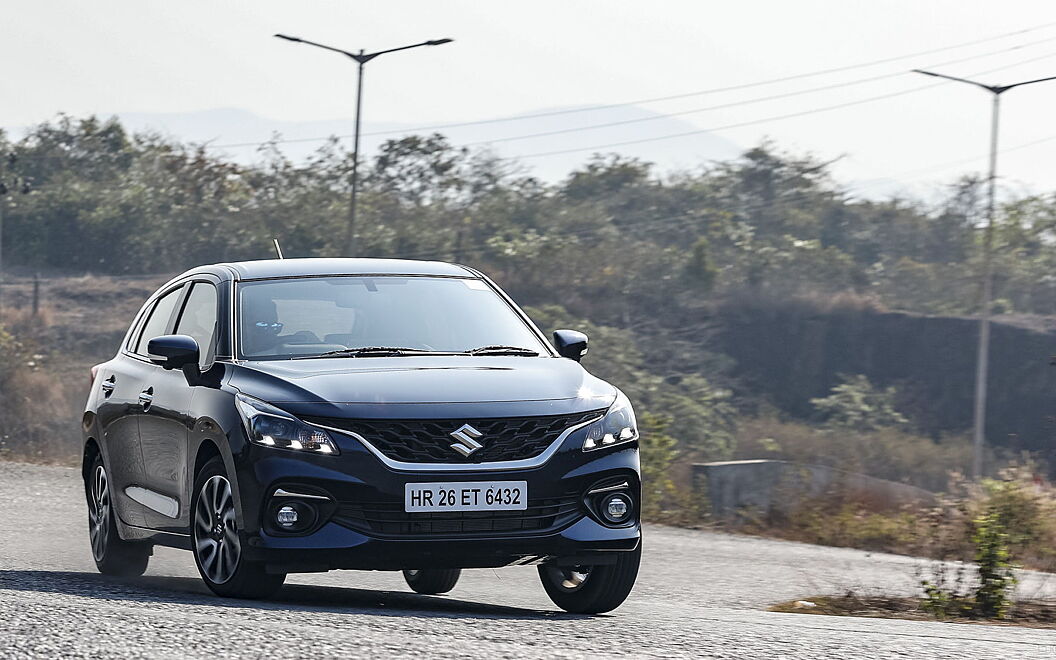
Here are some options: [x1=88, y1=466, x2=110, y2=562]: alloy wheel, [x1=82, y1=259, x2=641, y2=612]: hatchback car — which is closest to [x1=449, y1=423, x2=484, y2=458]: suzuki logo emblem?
[x1=82, y1=259, x2=641, y2=612]: hatchback car

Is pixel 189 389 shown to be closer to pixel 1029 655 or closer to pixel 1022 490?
pixel 1029 655

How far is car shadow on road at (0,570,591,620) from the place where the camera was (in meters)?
7.09

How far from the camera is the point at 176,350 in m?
7.77

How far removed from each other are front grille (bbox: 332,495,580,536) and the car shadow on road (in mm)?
357

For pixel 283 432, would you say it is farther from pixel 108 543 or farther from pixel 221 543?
pixel 108 543

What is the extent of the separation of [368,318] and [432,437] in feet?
4.48

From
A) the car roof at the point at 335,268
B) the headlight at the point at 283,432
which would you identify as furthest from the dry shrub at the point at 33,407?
the headlight at the point at 283,432

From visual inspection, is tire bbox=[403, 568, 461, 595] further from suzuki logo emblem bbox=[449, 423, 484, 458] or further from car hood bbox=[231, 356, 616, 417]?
suzuki logo emblem bbox=[449, 423, 484, 458]

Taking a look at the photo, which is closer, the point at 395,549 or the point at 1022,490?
the point at 395,549

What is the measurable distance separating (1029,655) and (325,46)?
26.6 m

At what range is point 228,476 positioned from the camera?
7125mm

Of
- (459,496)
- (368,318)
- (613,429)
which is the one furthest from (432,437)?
(368,318)

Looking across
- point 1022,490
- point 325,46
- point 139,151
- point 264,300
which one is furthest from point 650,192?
point 264,300

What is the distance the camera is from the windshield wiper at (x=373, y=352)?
765 centimetres
